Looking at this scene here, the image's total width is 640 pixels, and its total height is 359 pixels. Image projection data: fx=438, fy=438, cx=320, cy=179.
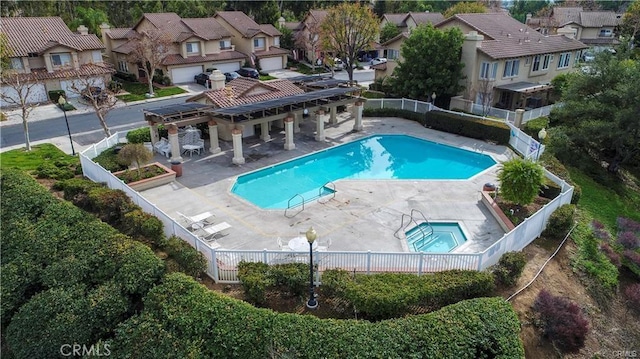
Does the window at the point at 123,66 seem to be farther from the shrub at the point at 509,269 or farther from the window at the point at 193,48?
the shrub at the point at 509,269

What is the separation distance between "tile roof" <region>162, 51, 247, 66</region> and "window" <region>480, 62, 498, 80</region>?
28141mm

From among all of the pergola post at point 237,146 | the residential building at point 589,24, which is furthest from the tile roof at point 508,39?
the residential building at point 589,24

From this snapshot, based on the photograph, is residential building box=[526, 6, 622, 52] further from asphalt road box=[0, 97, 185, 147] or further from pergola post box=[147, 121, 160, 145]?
pergola post box=[147, 121, 160, 145]

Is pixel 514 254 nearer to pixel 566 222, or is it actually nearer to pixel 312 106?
pixel 566 222

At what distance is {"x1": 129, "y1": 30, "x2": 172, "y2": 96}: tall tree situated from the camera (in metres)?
41.8

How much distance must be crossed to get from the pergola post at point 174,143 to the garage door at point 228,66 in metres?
27.4

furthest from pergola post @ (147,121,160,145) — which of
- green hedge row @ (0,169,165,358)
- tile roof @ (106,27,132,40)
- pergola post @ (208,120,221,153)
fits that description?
tile roof @ (106,27,132,40)

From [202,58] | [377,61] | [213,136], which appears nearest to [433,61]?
[213,136]

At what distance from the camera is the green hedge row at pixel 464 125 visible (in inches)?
1161

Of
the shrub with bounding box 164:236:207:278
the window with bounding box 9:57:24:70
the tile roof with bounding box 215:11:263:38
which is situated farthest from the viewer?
the tile roof with bounding box 215:11:263:38

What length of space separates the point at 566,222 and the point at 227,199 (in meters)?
14.7

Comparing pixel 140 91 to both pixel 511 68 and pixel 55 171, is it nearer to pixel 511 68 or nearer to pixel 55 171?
pixel 55 171

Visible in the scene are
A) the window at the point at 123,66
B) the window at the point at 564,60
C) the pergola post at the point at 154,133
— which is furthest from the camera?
the window at the point at 123,66

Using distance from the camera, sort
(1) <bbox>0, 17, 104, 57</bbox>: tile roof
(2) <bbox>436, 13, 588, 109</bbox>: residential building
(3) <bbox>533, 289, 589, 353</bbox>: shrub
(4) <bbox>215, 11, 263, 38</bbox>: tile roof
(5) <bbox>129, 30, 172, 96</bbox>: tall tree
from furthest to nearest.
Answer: (4) <bbox>215, 11, 263, 38</bbox>: tile roof → (5) <bbox>129, 30, 172, 96</bbox>: tall tree → (1) <bbox>0, 17, 104, 57</bbox>: tile roof → (2) <bbox>436, 13, 588, 109</bbox>: residential building → (3) <bbox>533, 289, 589, 353</bbox>: shrub
